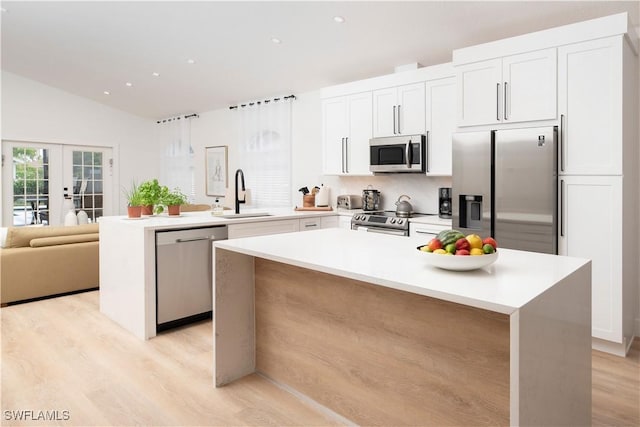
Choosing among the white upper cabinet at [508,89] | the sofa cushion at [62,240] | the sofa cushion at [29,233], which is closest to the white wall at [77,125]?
the sofa cushion at [29,233]

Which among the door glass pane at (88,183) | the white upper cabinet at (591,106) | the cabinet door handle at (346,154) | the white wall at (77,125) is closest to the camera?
the white upper cabinet at (591,106)

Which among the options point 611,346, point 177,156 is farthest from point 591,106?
point 177,156

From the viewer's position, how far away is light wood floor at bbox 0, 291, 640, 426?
2254mm

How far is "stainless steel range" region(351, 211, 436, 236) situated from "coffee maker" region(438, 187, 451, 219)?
0.38 m

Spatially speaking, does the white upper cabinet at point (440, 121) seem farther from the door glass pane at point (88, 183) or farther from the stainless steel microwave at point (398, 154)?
the door glass pane at point (88, 183)

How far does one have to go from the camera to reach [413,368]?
6.42 feet

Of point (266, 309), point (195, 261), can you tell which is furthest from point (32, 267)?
point (266, 309)

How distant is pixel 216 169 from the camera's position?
24.6ft

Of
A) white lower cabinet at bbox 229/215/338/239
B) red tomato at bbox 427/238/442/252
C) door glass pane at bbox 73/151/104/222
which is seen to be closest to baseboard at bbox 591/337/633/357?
red tomato at bbox 427/238/442/252

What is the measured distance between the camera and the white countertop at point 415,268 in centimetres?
139

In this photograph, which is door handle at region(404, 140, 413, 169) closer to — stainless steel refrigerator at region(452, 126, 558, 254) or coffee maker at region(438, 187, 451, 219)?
coffee maker at region(438, 187, 451, 219)

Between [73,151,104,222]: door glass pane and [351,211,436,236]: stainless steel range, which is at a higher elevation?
[73,151,104,222]: door glass pane

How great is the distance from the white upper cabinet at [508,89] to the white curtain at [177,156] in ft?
18.5

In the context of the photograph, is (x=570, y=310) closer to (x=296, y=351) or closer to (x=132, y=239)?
(x=296, y=351)
